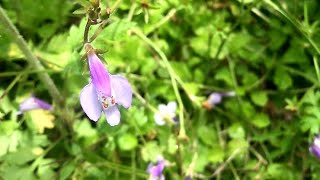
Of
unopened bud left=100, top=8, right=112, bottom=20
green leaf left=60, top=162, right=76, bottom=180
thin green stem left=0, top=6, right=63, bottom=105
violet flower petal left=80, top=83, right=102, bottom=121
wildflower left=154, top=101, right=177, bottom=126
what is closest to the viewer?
unopened bud left=100, top=8, right=112, bottom=20

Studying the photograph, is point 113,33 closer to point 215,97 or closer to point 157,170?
point 157,170

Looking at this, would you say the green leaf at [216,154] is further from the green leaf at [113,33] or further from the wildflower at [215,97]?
the green leaf at [113,33]

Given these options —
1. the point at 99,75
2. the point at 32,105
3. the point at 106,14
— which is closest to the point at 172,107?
the point at 32,105

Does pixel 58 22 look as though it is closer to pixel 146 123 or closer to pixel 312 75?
pixel 146 123

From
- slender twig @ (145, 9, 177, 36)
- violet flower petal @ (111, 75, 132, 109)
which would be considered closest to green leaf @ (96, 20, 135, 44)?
violet flower petal @ (111, 75, 132, 109)

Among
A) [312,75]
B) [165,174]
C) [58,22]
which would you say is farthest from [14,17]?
[312,75]

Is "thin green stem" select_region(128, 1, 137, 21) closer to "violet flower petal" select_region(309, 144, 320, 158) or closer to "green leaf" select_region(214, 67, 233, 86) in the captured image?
"green leaf" select_region(214, 67, 233, 86)
